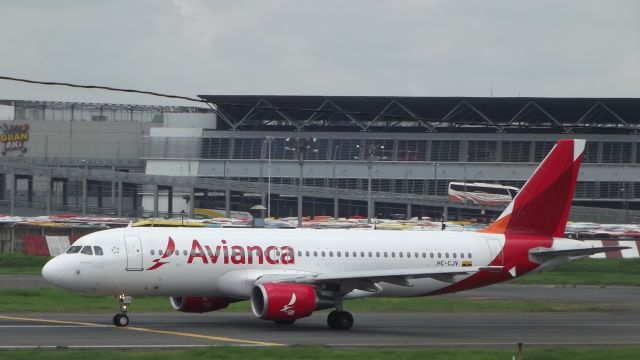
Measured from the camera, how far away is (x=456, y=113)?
16475cm

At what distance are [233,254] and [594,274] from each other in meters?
40.8

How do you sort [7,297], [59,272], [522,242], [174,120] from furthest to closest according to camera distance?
[174,120] < [7,297] < [522,242] < [59,272]

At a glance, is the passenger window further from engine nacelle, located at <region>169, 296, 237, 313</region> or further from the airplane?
engine nacelle, located at <region>169, 296, 237, 313</region>

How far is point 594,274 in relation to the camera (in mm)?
77250

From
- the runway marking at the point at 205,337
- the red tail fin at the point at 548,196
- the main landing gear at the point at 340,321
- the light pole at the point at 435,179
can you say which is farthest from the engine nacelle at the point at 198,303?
the light pole at the point at 435,179

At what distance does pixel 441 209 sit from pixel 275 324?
404 feet

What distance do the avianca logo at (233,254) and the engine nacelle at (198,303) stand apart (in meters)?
2.10

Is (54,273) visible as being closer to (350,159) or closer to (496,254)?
(496,254)

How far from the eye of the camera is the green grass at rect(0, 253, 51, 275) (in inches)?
3039

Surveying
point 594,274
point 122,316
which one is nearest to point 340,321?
point 122,316

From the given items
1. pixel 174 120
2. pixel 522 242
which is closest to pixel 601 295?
pixel 522 242

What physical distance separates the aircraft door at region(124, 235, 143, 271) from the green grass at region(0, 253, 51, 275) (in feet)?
121

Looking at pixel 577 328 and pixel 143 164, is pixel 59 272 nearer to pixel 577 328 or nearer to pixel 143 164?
pixel 577 328

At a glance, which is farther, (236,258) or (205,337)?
(236,258)
